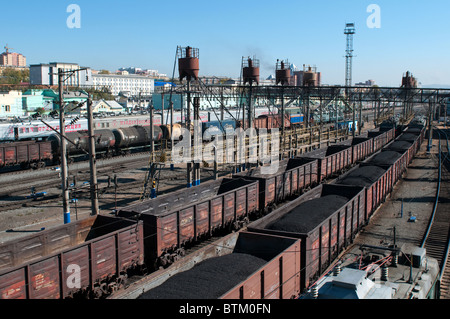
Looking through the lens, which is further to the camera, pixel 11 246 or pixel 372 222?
pixel 372 222

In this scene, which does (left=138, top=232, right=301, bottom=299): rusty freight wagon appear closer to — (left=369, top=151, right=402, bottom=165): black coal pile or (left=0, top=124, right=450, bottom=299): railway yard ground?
(left=0, top=124, right=450, bottom=299): railway yard ground

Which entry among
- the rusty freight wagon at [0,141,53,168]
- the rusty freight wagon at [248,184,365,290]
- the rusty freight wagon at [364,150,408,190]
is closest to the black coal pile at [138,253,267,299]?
the rusty freight wagon at [248,184,365,290]

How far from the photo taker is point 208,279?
31.5 feet

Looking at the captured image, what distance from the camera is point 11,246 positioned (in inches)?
447

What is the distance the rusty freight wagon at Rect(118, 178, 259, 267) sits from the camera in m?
14.0

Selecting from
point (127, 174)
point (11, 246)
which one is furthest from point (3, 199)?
point (11, 246)

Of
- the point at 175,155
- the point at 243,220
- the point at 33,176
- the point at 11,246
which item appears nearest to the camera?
the point at 11,246

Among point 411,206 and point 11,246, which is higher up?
point 11,246

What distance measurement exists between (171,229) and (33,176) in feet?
69.4

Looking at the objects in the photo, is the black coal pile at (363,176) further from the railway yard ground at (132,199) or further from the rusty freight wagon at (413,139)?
the rusty freight wagon at (413,139)

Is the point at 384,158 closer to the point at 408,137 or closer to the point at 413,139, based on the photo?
the point at 413,139

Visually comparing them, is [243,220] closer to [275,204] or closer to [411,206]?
[275,204]

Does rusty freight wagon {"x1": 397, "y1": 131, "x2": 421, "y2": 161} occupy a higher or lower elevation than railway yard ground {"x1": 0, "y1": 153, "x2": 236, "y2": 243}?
higher

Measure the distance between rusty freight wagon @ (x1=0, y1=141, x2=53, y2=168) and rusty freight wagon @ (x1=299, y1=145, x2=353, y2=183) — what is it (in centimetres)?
2101
